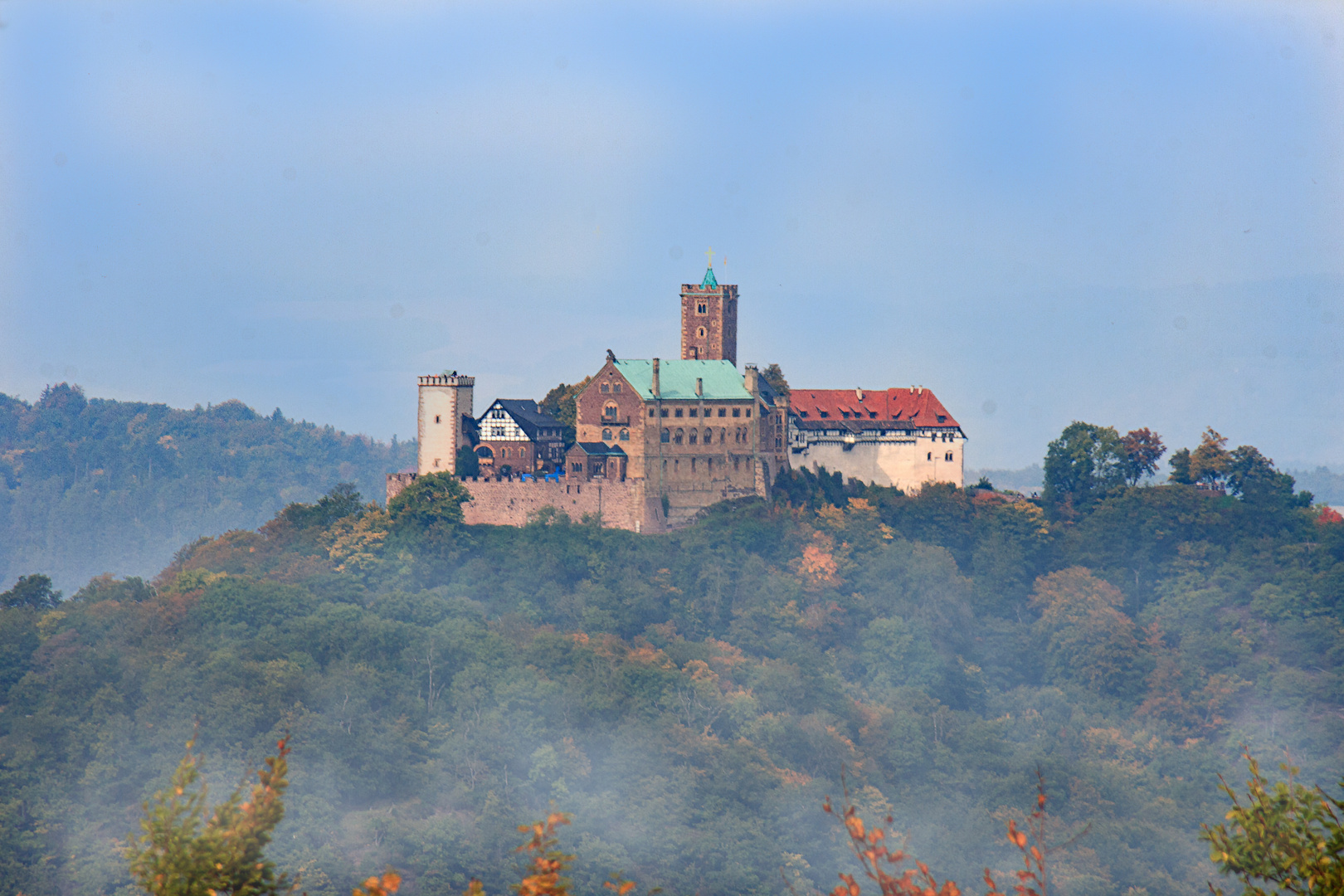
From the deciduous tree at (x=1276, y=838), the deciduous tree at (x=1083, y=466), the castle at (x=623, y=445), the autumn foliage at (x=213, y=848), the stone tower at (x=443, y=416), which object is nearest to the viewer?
the autumn foliage at (x=213, y=848)

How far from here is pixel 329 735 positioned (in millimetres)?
77938

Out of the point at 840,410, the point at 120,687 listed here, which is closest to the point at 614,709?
the point at 840,410

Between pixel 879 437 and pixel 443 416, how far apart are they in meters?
24.5

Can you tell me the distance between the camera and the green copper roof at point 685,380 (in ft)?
260

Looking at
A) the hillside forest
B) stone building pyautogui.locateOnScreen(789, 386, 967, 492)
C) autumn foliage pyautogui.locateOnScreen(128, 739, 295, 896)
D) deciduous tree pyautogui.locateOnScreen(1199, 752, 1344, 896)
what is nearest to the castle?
the hillside forest

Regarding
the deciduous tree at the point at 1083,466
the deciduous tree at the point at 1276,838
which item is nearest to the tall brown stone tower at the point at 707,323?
the deciduous tree at the point at 1083,466

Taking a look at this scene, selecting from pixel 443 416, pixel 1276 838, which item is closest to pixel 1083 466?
pixel 443 416

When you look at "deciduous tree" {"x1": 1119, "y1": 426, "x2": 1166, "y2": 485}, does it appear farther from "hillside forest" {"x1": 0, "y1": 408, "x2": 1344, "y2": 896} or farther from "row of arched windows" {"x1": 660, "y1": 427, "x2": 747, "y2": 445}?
"row of arched windows" {"x1": 660, "y1": 427, "x2": 747, "y2": 445}

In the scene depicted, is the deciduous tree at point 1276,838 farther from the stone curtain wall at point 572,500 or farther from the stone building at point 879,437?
the stone building at point 879,437

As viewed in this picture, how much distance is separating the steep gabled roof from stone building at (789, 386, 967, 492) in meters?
13.5

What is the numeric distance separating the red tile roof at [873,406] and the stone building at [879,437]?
1.8 inches

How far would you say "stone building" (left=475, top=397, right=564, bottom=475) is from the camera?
78062 millimetres

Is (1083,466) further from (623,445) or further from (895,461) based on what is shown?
(623,445)

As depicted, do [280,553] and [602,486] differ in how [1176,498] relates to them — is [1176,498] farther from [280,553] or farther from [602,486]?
[280,553]
